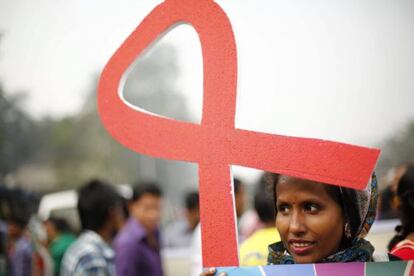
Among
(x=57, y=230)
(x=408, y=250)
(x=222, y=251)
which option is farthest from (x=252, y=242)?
(x=57, y=230)

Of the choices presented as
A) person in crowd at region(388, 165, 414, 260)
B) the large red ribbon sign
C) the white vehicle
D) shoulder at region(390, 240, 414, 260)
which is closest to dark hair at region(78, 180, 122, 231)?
person in crowd at region(388, 165, 414, 260)

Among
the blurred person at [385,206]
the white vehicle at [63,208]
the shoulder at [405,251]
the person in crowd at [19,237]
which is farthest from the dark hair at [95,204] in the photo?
the white vehicle at [63,208]

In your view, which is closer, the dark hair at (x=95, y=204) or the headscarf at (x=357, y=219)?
the headscarf at (x=357, y=219)

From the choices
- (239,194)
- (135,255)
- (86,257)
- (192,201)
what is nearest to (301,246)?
(86,257)

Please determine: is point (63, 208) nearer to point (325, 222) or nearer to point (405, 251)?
point (405, 251)

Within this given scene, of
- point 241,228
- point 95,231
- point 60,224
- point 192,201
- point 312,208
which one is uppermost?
point 312,208

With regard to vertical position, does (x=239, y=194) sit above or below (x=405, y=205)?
below

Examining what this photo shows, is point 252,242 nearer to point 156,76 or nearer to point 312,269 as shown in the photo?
point 312,269

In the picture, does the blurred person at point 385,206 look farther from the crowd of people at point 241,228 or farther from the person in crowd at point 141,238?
the person in crowd at point 141,238

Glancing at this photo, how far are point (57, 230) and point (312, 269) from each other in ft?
20.6

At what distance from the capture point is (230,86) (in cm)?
211

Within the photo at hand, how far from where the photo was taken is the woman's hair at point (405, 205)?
2.79 metres

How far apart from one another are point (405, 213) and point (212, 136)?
3.99 ft

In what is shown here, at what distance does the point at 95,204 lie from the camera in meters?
4.33
